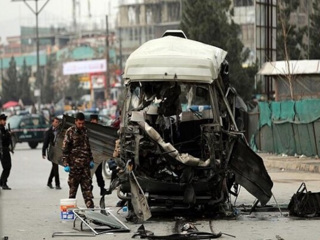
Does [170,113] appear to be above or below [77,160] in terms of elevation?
above

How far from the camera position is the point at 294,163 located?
2930cm

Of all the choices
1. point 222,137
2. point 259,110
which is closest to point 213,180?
point 222,137

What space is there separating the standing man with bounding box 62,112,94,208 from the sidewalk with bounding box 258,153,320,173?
12307 mm

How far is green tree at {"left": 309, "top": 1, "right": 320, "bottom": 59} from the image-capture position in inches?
2178

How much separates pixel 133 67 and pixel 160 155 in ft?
5.10

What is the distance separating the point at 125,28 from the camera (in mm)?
148125

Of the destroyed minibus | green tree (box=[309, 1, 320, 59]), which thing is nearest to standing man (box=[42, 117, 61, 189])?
the destroyed minibus

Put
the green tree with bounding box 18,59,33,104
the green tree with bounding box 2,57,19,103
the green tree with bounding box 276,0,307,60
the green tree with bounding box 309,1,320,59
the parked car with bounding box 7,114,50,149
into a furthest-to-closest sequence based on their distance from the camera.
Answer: the green tree with bounding box 2,57,19,103
the green tree with bounding box 18,59,33,104
the green tree with bounding box 309,1,320,59
the green tree with bounding box 276,0,307,60
the parked car with bounding box 7,114,50,149

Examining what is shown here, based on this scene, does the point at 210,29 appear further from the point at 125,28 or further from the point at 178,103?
the point at 125,28

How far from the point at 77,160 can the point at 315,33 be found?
41540 millimetres

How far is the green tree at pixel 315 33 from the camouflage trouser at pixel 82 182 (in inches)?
1574

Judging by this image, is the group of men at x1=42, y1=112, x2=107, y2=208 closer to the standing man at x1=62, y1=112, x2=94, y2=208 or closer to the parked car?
the standing man at x1=62, y1=112, x2=94, y2=208

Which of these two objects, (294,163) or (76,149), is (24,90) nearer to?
(294,163)

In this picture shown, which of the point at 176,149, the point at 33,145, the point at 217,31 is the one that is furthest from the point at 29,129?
the point at 176,149
